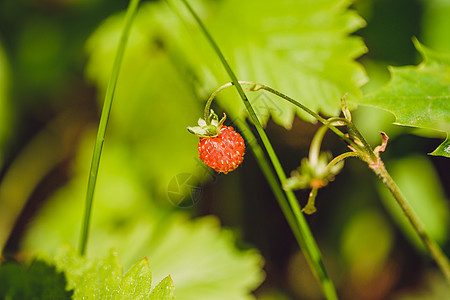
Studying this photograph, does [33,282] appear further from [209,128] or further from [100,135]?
[209,128]

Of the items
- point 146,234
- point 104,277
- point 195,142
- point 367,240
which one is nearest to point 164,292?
point 104,277

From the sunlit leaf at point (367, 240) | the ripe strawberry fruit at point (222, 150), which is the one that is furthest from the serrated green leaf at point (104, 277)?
the sunlit leaf at point (367, 240)

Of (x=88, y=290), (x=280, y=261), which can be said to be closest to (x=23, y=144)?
(x=280, y=261)

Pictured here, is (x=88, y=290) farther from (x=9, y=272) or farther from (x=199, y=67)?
(x=199, y=67)

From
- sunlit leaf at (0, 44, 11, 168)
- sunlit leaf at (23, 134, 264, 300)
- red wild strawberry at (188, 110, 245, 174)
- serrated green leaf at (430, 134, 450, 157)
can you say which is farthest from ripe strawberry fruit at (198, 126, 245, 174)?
sunlit leaf at (0, 44, 11, 168)

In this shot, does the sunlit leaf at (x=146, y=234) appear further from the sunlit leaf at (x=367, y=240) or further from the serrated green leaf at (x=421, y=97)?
the serrated green leaf at (x=421, y=97)

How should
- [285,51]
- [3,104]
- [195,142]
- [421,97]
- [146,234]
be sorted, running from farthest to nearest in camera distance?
[3,104] → [195,142] → [146,234] → [285,51] → [421,97]
